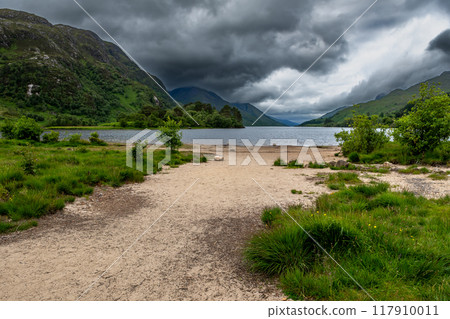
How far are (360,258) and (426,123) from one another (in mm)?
18575

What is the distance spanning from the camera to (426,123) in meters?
17.0

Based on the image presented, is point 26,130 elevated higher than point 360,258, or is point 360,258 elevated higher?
point 26,130

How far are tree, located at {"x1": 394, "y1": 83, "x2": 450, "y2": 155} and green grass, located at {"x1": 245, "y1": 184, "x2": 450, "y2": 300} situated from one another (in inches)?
597

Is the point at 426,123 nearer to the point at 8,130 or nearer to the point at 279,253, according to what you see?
the point at 279,253

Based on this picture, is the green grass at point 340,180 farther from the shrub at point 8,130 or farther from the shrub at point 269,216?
the shrub at point 8,130

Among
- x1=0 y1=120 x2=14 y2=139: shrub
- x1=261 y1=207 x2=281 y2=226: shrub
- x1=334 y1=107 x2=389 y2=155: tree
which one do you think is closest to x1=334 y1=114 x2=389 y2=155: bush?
x1=334 y1=107 x2=389 y2=155: tree

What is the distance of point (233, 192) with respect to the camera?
11344 mm

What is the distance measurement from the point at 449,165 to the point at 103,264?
72.3ft

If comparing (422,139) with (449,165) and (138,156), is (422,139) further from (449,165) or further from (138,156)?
(138,156)

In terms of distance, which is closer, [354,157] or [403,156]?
[403,156]

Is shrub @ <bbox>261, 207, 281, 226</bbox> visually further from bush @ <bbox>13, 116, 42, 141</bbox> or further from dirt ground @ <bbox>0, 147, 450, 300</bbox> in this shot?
bush @ <bbox>13, 116, 42, 141</bbox>

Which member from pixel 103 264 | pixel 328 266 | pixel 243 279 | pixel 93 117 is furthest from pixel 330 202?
pixel 93 117

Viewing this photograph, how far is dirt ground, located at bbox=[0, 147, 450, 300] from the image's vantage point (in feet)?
13.1

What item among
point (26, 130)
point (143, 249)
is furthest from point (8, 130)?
point (143, 249)
